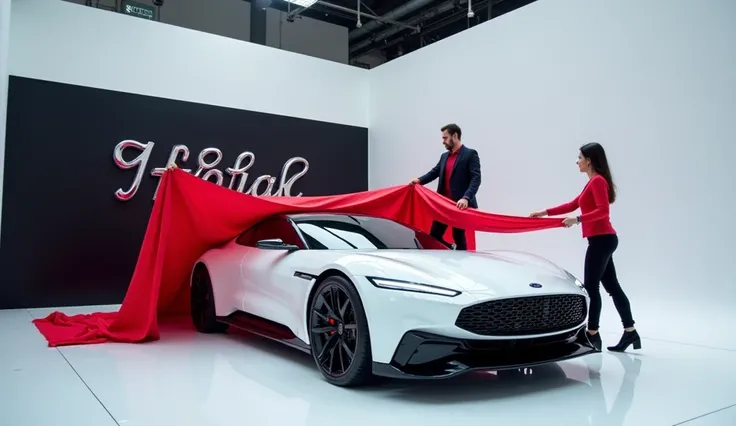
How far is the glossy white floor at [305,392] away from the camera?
8.14 feet

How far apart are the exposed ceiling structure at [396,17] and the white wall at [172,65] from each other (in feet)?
4.98

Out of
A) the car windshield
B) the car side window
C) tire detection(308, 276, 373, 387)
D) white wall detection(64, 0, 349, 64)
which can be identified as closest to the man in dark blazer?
the car windshield

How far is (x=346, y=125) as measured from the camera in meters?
8.55

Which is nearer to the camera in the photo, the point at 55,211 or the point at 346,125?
the point at 55,211

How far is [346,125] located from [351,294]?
5982 mm

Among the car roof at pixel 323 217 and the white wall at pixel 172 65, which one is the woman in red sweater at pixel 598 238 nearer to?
the car roof at pixel 323 217

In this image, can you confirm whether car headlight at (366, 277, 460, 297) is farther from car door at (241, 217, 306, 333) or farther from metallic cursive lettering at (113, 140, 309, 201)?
metallic cursive lettering at (113, 140, 309, 201)

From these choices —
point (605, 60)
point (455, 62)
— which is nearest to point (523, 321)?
point (605, 60)

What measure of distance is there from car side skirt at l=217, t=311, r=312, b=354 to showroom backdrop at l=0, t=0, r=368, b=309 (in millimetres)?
2746

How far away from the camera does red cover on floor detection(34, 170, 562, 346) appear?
428 centimetres

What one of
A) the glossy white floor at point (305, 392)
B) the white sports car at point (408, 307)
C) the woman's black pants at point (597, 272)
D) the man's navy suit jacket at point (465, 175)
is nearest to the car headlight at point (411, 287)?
the white sports car at point (408, 307)

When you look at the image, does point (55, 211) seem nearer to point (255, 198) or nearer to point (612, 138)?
point (255, 198)

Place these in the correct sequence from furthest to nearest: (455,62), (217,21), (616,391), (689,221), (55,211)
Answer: (217,21) < (455,62) < (55,211) < (689,221) < (616,391)

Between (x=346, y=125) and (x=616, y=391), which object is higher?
(x=346, y=125)
